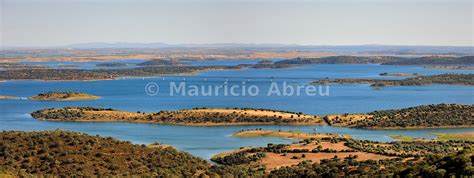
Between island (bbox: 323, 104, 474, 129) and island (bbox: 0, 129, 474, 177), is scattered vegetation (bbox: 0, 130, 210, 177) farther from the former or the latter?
island (bbox: 323, 104, 474, 129)

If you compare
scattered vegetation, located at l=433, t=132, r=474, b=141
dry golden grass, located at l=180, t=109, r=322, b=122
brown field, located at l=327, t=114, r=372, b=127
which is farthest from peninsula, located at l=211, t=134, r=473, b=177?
dry golden grass, located at l=180, t=109, r=322, b=122

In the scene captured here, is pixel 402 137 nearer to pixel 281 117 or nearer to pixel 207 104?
pixel 281 117

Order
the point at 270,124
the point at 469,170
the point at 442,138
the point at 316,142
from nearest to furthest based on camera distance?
the point at 469,170
the point at 316,142
the point at 442,138
the point at 270,124

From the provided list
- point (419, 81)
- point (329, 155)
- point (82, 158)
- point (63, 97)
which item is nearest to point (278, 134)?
point (329, 155)

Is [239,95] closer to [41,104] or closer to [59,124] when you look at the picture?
[41,104]

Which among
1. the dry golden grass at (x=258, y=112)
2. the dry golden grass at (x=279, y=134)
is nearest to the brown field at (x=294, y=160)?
the dry golden grass at (x=279, y=134)

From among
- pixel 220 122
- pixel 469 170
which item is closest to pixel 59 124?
→ pixel 220 122
